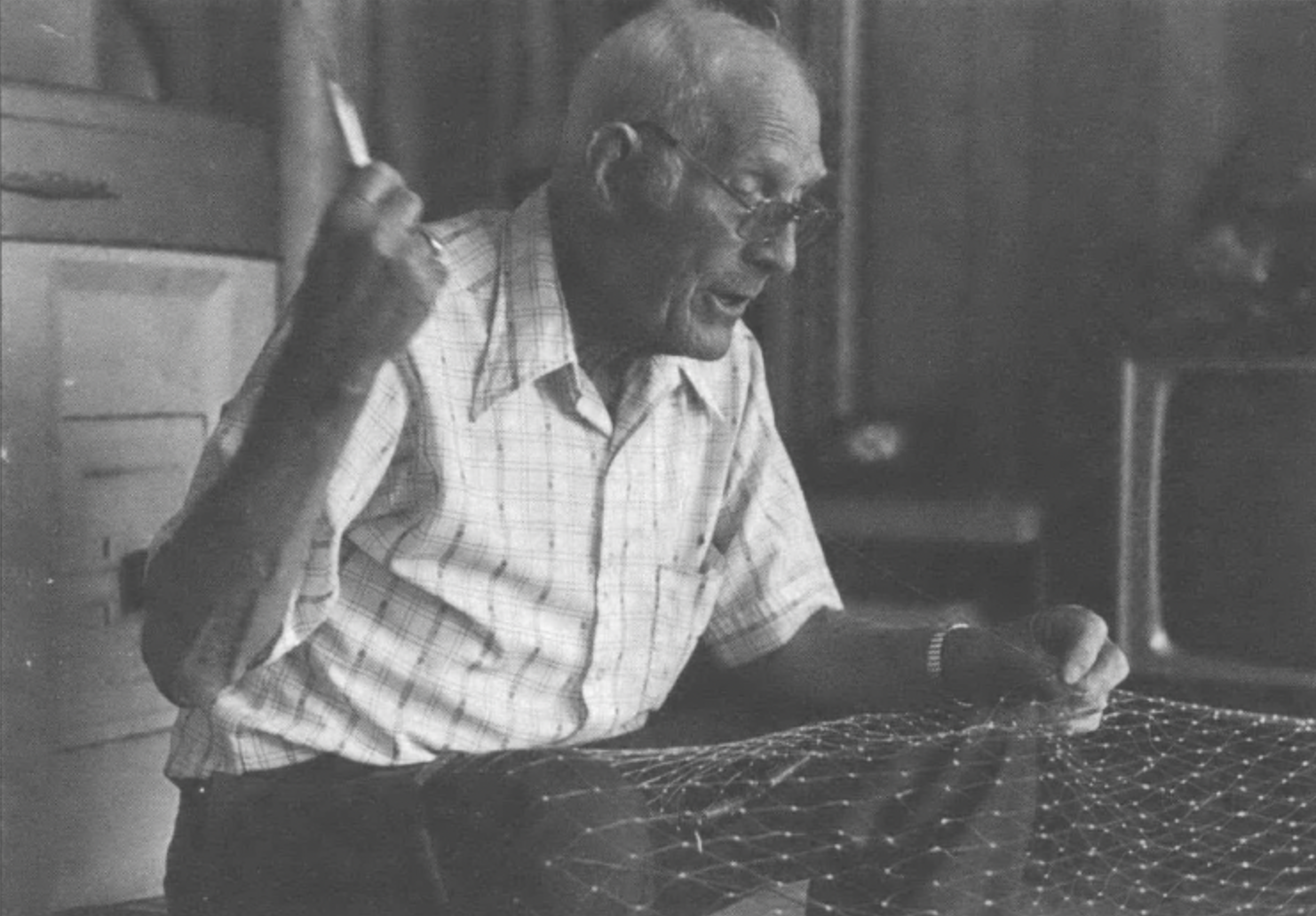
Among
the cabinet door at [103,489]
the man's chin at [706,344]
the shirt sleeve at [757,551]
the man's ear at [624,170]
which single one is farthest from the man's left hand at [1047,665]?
the cabinet door at [103,489]

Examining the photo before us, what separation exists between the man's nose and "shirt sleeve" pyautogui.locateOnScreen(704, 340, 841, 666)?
0.16 metres

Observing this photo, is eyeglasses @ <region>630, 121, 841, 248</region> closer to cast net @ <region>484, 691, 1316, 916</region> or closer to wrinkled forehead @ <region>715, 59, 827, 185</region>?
wrinkled forehead @ <region>715, 59, 827, 185</region>

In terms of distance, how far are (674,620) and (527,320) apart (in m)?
0.24

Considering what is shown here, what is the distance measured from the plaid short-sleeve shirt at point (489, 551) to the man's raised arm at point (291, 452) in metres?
0.06

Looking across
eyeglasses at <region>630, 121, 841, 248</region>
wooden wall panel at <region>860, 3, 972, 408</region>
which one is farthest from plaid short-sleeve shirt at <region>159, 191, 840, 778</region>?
wooden wall panel at <region>860, 3, 972, 408</region>

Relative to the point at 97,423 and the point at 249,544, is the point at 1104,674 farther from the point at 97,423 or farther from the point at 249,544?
the point at 97,423

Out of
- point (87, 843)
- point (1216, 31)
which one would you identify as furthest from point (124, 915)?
point (1216, 31)

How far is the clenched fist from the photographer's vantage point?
0.72m

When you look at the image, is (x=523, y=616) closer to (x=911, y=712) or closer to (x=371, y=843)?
(x=371, y=843)

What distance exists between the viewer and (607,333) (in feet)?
3.45

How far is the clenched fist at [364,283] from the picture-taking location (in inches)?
28.4

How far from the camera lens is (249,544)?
800 millimetres

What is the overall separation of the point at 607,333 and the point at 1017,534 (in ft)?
2.48

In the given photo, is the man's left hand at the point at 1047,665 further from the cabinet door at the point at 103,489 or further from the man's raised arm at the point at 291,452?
the cabinet door at the point at 103,489
